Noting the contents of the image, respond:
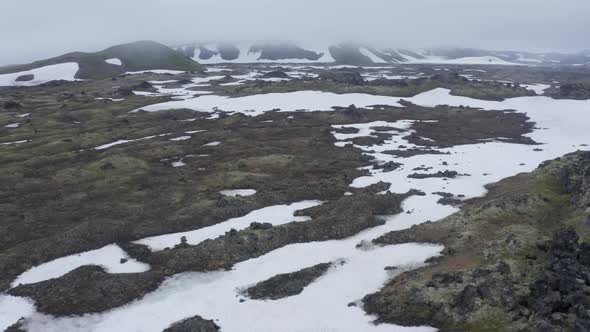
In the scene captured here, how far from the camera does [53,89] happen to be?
543 ft

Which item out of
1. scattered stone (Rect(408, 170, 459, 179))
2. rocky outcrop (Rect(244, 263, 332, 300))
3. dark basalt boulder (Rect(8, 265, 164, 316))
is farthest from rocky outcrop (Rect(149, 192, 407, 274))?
scattered stone (Rect(408, 170, 459, 179))

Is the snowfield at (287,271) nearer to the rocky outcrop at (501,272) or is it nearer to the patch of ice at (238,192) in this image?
the rocky outcrop at (501,272)

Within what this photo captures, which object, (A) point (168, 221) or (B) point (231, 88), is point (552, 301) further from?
(B) point (231, 88)

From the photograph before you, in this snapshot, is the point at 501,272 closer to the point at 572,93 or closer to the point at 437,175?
the point at 437,175

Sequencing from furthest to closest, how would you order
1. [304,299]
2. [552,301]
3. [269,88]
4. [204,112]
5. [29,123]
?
1. [269,88]
2. [204,112]
3. [29,123]
4. [304,299]
5. [552,301]

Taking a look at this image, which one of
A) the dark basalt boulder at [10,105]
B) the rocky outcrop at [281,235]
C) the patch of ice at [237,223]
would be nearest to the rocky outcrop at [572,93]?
the rocky outcrop at [281,235]

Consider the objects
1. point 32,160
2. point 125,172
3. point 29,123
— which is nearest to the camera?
point 125,172

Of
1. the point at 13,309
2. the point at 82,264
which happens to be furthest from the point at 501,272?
the point at 13,309

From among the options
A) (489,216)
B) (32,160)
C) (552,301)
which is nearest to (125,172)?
(32,160)

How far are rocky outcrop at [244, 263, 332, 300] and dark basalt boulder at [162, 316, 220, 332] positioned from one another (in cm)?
420

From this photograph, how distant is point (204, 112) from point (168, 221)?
70.0 meters

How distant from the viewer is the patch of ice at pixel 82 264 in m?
35.4

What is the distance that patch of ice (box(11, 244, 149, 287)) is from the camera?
3541 cm

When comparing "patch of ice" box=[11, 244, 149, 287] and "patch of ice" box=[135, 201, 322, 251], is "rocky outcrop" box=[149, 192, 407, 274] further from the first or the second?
"patch of ice" box=[11, 244, 149, 287]
